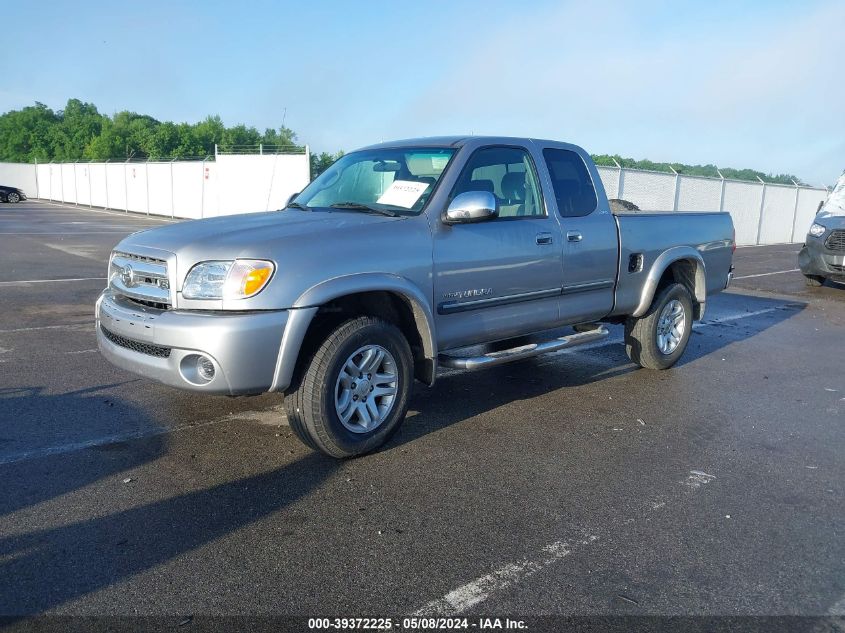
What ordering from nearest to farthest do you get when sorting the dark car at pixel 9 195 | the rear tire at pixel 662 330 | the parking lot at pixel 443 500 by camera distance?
the parking lot at pixel 443 500, the rear tire at pixel 662 330, the dark car at pixel 9 195

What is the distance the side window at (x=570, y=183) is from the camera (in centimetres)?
570

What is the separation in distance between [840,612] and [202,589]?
2.62m

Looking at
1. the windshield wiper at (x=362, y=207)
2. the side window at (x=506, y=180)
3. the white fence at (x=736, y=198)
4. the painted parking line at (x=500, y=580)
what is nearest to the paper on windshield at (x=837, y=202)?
the white fence at (x=736, y=198)

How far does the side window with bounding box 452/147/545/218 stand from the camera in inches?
201

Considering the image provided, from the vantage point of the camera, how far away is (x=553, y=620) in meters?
2.83

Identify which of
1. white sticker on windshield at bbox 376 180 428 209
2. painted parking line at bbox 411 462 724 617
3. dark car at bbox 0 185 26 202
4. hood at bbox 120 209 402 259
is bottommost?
painted parking line at bbox 411 462 724 617

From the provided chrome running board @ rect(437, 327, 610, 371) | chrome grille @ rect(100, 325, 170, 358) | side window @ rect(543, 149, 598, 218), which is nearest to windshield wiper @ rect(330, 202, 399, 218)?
chrome running board @ rect(437, 327, 610, 371)

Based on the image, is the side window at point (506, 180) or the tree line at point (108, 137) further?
the tree line at point (108, 137)

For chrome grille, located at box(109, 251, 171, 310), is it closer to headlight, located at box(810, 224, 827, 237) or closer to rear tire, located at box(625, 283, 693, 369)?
rear tire, located at box(625, 283, 693, 369)

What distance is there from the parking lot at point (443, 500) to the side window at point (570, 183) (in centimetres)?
153

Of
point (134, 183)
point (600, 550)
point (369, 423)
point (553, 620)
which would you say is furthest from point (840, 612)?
point (134, 183)

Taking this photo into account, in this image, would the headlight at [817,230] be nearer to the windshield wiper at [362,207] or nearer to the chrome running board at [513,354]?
the chrome running board at [513,354]

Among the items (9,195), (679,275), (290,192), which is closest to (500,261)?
(679,275)

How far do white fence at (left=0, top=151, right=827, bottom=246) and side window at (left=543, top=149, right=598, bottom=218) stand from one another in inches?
553
